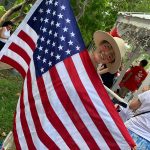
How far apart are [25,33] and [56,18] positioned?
13.7 inches

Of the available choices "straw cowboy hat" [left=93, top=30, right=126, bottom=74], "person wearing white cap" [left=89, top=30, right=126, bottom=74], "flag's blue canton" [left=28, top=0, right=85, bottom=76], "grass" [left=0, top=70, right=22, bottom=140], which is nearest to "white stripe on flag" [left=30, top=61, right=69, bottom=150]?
"flag's blue canton" [left=28, top=0, right=85, bottom=76]

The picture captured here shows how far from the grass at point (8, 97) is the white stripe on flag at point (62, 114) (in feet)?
10.4

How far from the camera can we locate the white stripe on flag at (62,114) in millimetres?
3980

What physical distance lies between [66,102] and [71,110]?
0.28 ft

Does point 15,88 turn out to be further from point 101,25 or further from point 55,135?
point 101,25

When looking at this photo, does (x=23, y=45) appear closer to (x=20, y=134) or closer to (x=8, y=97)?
(x=20, y=134)

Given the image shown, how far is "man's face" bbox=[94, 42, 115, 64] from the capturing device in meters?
4.06

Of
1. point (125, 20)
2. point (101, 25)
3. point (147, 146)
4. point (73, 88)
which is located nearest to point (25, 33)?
point (73, 88)

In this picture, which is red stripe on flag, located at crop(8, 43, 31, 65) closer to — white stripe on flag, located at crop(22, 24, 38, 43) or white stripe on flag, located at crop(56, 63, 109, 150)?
white stripe on flag, located at crop(22, 24, 38, 43)

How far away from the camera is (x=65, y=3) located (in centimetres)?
403

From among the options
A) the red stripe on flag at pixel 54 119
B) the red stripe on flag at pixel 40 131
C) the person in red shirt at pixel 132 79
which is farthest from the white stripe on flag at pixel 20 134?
the person in red shirt at pixel 132 79

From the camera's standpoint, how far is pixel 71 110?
3.99 meters

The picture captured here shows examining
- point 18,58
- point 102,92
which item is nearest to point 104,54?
point 102,92

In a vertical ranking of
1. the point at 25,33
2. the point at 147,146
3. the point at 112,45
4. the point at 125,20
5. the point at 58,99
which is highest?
the point at 125,20
